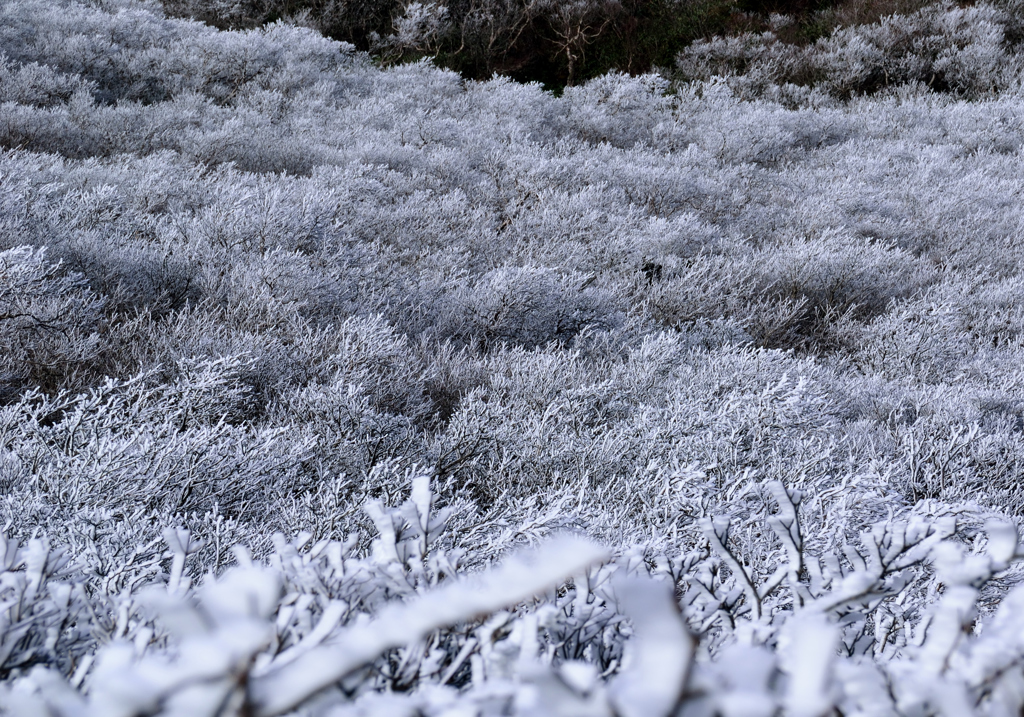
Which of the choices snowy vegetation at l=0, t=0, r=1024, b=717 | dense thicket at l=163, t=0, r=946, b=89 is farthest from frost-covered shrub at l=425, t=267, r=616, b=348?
dense thicket at l=163, t=0, r=946, b=89

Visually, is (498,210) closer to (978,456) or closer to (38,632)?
(978,456)

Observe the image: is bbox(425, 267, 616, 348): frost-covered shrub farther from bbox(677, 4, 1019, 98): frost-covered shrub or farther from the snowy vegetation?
bbox(677, 4, 1019, 98): frost-covered shrub

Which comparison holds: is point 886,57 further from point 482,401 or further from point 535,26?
point 482,401

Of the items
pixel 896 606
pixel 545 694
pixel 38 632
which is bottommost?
pixel 896 606

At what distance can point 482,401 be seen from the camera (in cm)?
305

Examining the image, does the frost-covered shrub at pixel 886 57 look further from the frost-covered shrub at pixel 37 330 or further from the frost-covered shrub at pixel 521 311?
the frost-covered shrub at pixel 37 330

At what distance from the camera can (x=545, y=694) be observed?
493 millimetres

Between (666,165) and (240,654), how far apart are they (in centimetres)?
742

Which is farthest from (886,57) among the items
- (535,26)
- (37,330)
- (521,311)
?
(37,330)

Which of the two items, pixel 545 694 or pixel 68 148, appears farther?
pixel 68 148

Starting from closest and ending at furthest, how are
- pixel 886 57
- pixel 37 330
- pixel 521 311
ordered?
pixel 37 330 < pixel 521 311 < pixel 886 57

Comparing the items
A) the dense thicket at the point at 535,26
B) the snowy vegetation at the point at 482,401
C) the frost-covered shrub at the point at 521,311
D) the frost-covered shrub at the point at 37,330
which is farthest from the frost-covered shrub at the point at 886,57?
the frost-covered shrub at the point at 37,330

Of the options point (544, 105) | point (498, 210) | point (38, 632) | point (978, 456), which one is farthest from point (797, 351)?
point (544, 105)

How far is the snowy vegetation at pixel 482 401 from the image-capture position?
0.62 metres
